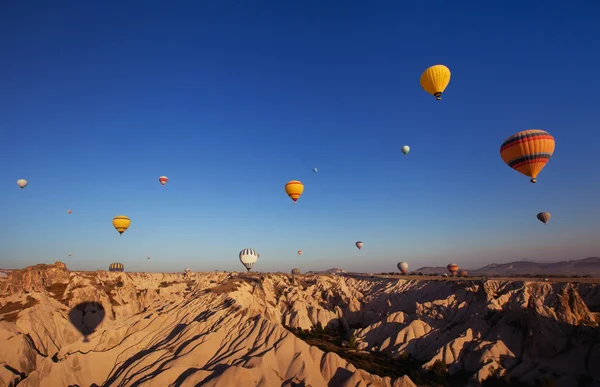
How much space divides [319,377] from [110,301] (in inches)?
1911

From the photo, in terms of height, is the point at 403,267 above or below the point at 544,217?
below

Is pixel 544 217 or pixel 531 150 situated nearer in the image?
pixel 531 150

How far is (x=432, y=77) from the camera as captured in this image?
34.7 m

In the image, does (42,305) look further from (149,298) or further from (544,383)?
(544,383)

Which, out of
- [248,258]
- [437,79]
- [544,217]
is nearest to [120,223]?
[248,258]

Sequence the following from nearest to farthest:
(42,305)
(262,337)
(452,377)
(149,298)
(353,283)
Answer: (262,337), (452,377), (42,305), (149,298), (353,283)

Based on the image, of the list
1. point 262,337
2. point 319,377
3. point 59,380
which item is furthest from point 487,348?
point 59,380

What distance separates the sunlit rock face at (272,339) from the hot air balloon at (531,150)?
13694 mm

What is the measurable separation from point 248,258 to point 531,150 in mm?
55893

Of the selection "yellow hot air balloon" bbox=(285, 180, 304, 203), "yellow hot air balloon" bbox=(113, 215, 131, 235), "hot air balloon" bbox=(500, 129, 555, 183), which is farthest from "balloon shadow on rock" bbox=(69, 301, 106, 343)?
"hot air balloon" bbox=(500, 129, 555, 183)

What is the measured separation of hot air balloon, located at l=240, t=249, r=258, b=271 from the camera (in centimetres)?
7206

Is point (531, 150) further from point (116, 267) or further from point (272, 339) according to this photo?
point (116, 267)

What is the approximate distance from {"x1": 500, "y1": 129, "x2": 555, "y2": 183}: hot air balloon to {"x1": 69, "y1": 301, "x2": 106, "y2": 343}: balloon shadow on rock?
5962cm

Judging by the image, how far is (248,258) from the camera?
72.3 m
